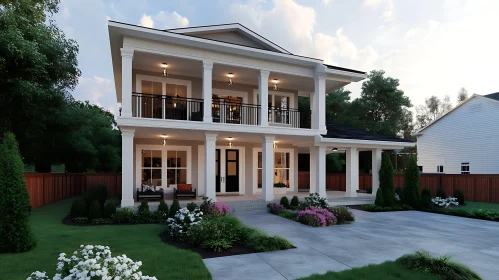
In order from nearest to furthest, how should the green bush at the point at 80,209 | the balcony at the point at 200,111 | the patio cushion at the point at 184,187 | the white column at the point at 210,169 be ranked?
the green bush at the point at 80,209 → the white column at the point at 210,169 → the balcony at the point at 200,111 → the patio cushion at the point at 184,187

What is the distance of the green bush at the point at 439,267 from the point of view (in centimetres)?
489

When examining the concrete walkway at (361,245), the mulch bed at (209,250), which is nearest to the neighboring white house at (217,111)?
the concrete walkway at (361,245)

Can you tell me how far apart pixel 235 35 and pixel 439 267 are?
11261mm

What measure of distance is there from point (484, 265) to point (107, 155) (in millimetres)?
25018

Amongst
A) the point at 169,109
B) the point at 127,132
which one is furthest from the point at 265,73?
the point at 127,132

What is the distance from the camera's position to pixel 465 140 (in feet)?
68.5

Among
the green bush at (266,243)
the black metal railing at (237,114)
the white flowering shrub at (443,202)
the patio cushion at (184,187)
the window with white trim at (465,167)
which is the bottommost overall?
the white flowering shrub at (443,202)

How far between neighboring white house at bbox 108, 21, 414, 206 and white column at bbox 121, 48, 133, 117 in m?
0.03

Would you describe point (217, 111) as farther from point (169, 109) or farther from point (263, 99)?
point (263, 99)

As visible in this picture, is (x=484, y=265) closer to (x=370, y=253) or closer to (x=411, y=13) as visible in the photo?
(x=370, y=253)

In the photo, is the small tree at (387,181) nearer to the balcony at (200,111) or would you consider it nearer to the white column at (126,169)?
the balcony at (200,111)

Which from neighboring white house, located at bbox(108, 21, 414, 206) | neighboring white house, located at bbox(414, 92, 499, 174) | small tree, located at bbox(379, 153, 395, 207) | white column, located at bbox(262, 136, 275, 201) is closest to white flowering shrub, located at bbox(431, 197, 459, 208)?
small tree, located at bbox(379, 153, 395, 207)

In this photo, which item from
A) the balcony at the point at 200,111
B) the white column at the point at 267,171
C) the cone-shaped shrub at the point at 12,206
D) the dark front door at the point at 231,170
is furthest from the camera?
the dark front door at the point at 231,170

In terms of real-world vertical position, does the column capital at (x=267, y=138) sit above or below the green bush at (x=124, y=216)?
above
